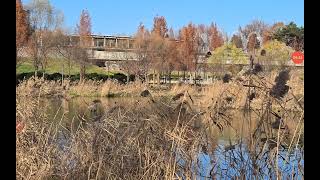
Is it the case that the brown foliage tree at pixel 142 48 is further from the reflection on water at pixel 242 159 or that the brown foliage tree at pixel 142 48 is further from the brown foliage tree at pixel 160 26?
the reflection on water at pixel 242 159

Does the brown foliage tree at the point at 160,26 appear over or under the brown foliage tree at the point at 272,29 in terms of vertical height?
over

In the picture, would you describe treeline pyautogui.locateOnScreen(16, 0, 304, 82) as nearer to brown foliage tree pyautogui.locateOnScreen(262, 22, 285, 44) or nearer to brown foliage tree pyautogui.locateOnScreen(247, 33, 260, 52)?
brown foliage tree pyautogui.locateOnScreen(262, 22, 285, 44)

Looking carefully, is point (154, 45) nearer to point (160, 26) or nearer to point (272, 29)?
point (160, 26)

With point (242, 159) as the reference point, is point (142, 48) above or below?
above

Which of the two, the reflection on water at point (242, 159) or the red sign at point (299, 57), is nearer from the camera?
the red sign at point (299, 57)

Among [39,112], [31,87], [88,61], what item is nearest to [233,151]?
[39,112]

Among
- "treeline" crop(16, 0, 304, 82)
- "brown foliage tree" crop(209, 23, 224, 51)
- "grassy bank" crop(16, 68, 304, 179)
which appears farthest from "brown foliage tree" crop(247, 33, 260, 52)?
"brown foliage tree" crop(209, 23, 224, 51)

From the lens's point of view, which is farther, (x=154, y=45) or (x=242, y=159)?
(x=154, y=45)

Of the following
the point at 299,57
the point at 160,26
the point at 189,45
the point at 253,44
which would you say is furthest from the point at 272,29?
the point at 189,45

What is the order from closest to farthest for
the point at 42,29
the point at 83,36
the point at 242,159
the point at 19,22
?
1. the point at 242,159
2. the point at 19,22
3. the point at 42,29
4. the point at 83,36

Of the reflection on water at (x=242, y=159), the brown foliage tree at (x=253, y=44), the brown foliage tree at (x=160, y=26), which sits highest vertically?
the brown foliage tree at (x=160, y=26)

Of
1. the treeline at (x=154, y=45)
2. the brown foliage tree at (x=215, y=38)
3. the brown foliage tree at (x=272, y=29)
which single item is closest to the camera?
the brown foliage tree at (x=272, y=29)

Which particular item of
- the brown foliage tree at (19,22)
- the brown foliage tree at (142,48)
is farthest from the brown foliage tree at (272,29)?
the brown foliage tree at (142,48)

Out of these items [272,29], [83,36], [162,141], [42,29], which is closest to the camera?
[162,141]
